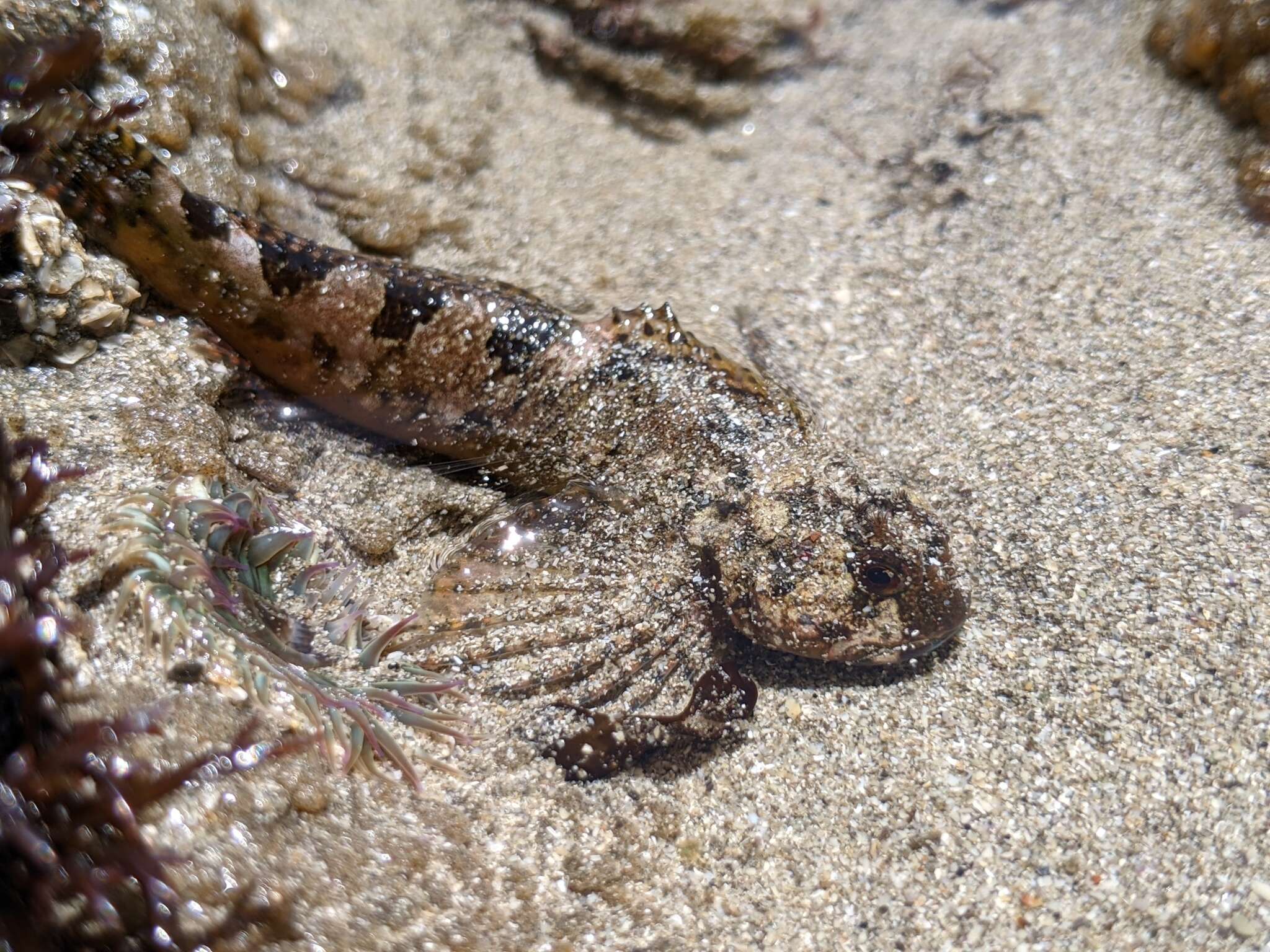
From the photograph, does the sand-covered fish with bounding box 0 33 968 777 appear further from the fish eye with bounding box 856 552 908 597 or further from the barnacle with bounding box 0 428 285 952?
the barnacle with bounding box 0 428 285 952

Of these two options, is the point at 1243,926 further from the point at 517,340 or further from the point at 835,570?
the point at 517,340

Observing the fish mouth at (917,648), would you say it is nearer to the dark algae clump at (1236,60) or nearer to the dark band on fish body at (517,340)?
the dark band on fish body at (517,340)

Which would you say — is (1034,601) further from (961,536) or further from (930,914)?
(930,914)

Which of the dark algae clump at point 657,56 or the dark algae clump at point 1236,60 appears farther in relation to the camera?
the dark algae clump at point 657,56

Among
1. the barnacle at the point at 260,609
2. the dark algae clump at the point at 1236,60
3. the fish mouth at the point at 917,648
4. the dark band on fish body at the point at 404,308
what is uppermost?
the dark algae clump at the point at 1236,60

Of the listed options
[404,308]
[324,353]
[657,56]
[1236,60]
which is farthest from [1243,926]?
[657,56]

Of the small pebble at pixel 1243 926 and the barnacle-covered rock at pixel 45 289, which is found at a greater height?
the small pebble at pixel 1243 926

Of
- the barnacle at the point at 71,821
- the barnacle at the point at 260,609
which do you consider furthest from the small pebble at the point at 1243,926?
the barnacle at the point at 71,821
